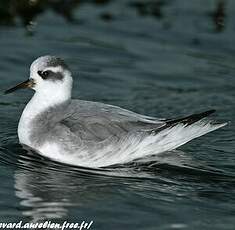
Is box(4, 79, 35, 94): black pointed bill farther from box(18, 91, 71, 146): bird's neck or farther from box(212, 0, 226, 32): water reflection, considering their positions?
box(212, 0, 226, 32): water reflection

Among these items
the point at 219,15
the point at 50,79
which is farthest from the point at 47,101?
the point at 219,15

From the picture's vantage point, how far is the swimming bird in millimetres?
10234

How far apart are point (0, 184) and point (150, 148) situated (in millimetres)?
1950

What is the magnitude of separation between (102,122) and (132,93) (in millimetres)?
2700

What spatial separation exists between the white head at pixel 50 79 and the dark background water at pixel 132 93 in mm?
759

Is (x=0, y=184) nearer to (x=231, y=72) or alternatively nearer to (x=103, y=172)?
(x=103, y=172)

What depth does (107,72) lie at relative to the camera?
13.9 metres

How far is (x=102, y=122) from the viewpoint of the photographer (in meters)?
10.3

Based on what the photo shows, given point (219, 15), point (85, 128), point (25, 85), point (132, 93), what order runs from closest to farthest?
1. point (85, 128)
2. point (25, 85)
3. point (132, 93)
4. point (219, 15)

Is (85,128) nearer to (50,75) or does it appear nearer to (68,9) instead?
(50,75)

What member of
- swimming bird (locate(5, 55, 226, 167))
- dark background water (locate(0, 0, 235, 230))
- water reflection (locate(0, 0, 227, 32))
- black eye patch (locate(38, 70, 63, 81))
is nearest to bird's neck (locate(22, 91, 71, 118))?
swimming bird (locate(5, 55, 226, 167))

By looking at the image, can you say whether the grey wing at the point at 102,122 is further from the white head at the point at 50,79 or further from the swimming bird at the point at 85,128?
the white head at the point at 50,79

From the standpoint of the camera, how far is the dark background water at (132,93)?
9125mm

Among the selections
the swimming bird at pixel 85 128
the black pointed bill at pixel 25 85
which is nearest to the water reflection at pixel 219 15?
the swimming bird at pixel 85 128
